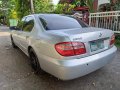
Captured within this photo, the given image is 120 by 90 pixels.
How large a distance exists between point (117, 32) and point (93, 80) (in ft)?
14.5

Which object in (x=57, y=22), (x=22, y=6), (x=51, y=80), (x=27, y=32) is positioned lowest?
(x=51, y=80)

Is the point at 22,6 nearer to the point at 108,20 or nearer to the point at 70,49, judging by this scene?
the point at 108,20

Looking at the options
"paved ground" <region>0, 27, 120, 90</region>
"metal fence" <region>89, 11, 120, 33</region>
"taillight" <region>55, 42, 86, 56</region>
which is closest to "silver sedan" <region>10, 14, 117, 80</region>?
"taillight" <region>55, 42, 86, 56</region>

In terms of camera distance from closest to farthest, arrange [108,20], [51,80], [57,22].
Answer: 1. [51,80]
2. [57,22]
3. [108,20]

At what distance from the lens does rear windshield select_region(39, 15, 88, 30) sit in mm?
3781

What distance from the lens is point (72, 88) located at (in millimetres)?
3387

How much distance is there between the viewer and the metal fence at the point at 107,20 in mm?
7415

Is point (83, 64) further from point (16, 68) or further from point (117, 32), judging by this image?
point (117, 32)

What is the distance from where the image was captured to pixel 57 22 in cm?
402

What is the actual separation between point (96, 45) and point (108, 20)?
4.95 metres

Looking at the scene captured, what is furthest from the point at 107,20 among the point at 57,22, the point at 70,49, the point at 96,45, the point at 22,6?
the point at 22,6

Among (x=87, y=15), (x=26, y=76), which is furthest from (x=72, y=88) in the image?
(x=87, y=15)

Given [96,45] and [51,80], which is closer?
[96,45]

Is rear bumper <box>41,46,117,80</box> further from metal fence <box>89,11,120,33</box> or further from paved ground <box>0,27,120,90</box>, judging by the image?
metal fence <box>89,11,120,33</box>
